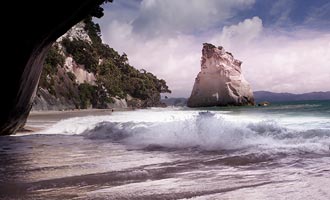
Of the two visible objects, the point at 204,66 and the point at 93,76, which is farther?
the point at 204,66

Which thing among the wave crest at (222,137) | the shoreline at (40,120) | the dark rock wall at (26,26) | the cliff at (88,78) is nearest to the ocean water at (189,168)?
the wave crest at (222,137)

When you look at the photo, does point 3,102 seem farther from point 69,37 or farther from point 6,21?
point 69,37

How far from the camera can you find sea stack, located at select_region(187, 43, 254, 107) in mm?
85688

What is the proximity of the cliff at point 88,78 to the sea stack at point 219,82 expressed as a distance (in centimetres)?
1353

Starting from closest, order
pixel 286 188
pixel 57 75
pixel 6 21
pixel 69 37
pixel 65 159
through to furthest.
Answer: pixel 286 188, pixel 6 21, pixel 65 159, pixel 57 75, pixel 69 37

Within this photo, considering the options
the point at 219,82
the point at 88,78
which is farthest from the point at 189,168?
the point at 219,82

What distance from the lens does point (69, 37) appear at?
6694 centimetres

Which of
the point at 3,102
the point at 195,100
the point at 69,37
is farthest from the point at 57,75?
the point at 3,102

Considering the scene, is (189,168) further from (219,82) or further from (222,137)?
(219,82)

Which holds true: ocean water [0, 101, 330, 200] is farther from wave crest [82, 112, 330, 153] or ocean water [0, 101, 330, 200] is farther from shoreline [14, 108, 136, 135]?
shoreline [14, 108, 136, 135]

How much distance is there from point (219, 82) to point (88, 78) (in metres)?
34.5

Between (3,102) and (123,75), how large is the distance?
78.9 metres

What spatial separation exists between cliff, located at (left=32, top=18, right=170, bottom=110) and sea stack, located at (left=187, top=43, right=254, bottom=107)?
1353 cm

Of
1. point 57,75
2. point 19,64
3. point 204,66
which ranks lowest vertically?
point 19,64
